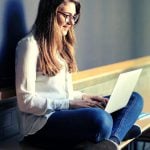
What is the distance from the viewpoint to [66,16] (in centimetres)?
169

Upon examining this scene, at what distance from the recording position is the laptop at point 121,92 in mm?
1582

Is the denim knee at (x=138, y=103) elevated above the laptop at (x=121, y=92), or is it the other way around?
the laptop at (x=121, y=92)

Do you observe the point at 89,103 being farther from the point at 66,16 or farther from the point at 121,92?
the point at 66,16

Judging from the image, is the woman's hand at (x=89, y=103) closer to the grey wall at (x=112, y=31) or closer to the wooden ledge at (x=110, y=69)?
the wooden ledge at (x=110, y=69)

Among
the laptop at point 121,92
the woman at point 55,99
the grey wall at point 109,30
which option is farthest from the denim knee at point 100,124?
the grey wall at point 109,30

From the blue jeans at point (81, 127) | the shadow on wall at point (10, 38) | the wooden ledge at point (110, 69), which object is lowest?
the blue jeans at point (81, 127)

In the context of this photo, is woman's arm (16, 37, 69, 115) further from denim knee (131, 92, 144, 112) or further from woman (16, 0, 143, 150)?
denim knee (131, 92, 144, 112)

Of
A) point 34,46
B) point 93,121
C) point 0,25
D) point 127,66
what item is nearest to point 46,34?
point 34,46

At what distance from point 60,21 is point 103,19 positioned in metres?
0.83

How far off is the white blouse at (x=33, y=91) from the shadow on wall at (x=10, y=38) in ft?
0.39

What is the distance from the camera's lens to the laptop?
62.3 inches

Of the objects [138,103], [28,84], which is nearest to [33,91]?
[28,84]

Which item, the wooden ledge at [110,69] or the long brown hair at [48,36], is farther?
the wooden ledge at [110,69]

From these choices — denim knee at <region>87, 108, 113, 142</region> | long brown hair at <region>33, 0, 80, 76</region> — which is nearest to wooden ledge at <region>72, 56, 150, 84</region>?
long brown hair at <region>33, 0, 80, 76</region>
